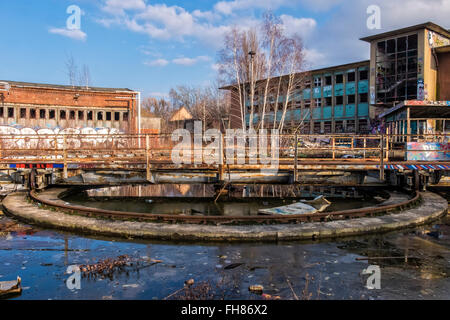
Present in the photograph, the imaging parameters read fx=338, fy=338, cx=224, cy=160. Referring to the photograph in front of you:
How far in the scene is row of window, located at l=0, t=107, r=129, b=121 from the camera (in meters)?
35.6

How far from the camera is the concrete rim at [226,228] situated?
763cm

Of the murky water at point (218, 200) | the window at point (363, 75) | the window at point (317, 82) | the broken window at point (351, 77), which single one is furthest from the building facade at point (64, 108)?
the window at point (363, 75)

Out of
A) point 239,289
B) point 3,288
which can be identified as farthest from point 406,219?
point 3,288

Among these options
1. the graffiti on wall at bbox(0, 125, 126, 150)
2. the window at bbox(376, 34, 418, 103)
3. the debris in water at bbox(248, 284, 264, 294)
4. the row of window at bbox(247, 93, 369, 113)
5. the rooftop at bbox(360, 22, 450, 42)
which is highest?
the rooftop at bbox(360, 22, 450, 42)

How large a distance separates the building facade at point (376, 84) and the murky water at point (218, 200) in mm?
14407

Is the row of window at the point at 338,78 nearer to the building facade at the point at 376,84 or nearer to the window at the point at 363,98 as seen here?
the building facade at the point at 376,84

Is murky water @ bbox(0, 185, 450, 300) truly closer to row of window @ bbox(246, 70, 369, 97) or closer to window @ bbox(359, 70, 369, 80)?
row of window @ bbox(246, 70, 369, 97)

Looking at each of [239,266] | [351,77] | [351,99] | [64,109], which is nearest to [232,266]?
[239,266]

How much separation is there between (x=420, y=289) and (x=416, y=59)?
40.1 m

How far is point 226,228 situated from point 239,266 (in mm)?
2100

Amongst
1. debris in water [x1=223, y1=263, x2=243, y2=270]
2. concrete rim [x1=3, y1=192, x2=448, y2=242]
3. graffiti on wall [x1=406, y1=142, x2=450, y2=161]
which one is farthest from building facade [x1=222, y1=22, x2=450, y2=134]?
debris in water [x1=223, y1=263, x2=243, y2=270]

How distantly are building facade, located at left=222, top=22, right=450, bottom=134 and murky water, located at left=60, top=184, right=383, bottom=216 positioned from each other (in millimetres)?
14407

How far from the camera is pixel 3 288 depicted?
4.69 m

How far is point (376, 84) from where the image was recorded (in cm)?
4100
